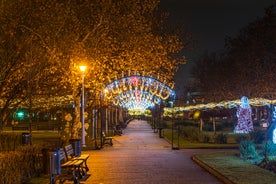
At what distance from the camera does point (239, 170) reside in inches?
696

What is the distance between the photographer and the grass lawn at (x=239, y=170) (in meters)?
15.1

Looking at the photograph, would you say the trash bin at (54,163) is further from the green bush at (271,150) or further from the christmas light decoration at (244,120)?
the christmas light decoration at (244,120)

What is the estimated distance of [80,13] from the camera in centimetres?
2812

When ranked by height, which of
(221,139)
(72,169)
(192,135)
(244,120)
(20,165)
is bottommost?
(72,169)

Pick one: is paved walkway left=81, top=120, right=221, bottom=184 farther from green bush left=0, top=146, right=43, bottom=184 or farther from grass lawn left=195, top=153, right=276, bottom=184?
green bush left=0, top=146, right=43, bottom=184

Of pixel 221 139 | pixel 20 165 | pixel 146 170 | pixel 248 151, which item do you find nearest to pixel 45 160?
pixel 20 165

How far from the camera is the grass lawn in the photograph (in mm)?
15130

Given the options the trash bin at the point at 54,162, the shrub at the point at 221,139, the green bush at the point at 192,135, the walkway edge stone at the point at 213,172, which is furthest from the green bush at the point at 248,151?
the green bush at the point at 192,135

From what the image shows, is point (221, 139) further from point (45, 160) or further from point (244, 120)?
point (45, 160)

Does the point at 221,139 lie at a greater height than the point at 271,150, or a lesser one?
greater

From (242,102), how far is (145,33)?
15.1 m

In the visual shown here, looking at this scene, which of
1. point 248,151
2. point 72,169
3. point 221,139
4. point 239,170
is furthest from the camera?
point 221,139

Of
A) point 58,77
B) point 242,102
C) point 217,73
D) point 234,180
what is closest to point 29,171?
point 234,180

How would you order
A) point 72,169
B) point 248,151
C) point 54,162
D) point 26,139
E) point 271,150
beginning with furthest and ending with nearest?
point 26,139 < point 248,151 < point 271,150 < point 72,169 < point 54,162
